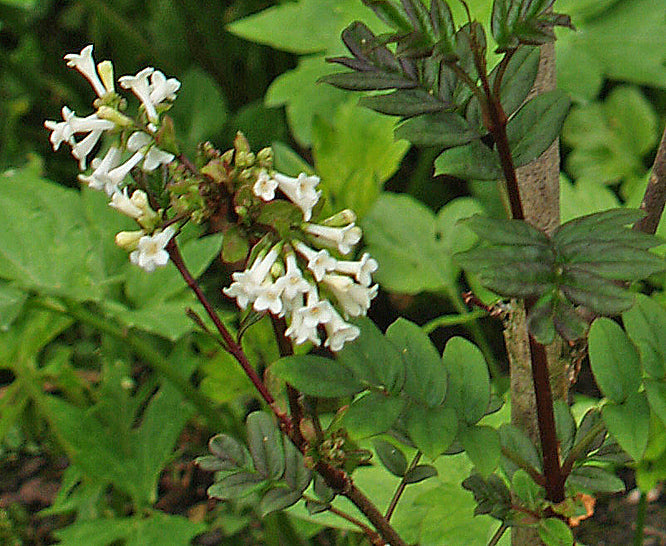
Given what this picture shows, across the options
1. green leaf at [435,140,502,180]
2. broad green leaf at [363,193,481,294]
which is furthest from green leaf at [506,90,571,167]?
broad green leaf at [363,193,481,294]

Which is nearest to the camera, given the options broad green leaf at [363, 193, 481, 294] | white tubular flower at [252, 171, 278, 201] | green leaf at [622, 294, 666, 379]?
white tubular flower at [252, 171, 278, 201]

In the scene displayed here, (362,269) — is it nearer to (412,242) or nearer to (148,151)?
(148,151)

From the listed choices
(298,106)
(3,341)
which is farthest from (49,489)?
(298,106)

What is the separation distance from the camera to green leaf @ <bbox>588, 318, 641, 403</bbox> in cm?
57

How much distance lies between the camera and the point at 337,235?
0.51 metres

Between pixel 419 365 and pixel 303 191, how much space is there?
151 mm

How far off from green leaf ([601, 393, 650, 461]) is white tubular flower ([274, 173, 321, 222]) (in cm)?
22

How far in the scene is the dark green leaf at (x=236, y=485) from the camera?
59 cm

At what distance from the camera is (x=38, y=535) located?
53.8 inches

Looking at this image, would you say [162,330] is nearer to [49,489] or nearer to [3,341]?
[3,341]

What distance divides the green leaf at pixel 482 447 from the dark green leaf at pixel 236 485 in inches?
5.4

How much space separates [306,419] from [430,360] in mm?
87

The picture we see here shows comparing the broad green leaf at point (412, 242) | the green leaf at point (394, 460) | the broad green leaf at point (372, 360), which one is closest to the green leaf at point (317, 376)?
the broad green leaf at point (372, 360)

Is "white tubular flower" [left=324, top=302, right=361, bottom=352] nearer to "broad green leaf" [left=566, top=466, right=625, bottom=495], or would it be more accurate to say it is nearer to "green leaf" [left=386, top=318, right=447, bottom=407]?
"green leaf" [left=386, top=318, right=447, bottom=407]
